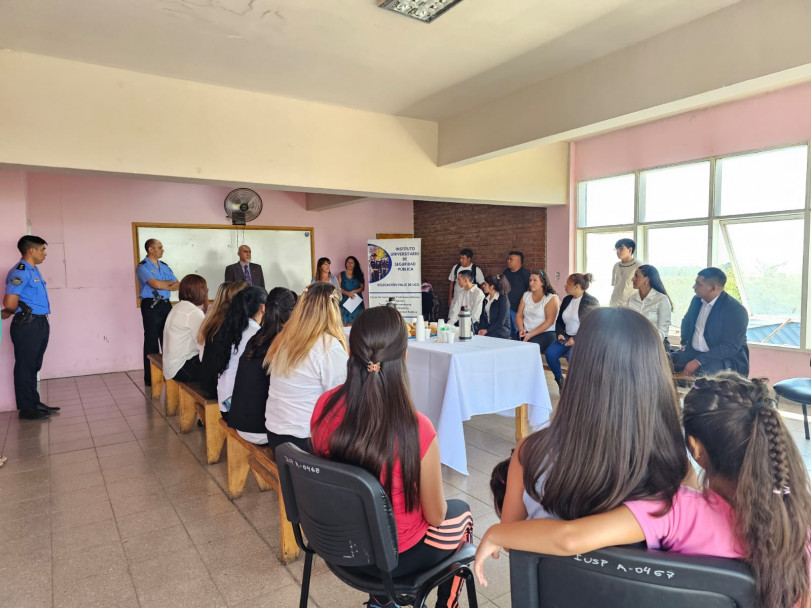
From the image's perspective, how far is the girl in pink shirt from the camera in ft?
2.60

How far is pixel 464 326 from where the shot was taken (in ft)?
11.9

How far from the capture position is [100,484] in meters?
3.04

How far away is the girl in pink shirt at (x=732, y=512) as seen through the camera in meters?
0.79

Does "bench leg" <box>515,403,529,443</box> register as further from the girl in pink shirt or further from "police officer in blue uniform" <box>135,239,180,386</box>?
"police officer in blue uniform" <box>135,239,180,386</box>

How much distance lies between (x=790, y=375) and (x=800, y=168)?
191 centimetres

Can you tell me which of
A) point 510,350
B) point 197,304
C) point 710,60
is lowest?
point 510,350

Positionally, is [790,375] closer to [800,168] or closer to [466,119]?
[800,168]

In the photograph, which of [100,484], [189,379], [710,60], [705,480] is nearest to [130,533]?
[100,484]

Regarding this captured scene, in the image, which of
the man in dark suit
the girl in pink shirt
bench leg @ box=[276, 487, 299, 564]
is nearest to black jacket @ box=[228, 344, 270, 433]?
bench leg @ box=[276, 487, 299, 564]

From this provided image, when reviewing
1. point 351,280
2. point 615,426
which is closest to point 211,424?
point 615,426

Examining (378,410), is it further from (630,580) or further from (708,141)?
(708,141)

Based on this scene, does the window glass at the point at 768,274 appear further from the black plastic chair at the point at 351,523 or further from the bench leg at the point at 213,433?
the bench leg at the point at 213,433

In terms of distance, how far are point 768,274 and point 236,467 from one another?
5.11 m

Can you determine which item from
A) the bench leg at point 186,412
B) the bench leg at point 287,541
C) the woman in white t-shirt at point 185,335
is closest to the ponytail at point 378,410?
the bench leg at point 287,541
